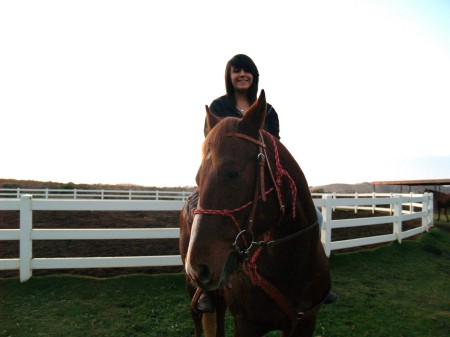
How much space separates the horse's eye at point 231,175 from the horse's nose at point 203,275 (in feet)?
1.54

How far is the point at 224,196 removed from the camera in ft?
5.73

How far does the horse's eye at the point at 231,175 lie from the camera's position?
1768mm

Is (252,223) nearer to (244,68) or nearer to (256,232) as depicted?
(256,232)

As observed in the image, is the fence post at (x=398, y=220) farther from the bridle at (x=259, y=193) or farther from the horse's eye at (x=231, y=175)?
the horse's eye at (x=231, y=175)

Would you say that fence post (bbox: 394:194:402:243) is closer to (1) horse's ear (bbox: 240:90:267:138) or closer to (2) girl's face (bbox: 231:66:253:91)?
(2) girl's face (bbox: 231:66:253:91)

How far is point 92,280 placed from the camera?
5.86 metres

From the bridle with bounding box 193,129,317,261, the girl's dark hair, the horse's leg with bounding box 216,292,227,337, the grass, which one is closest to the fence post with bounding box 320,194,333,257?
the grass

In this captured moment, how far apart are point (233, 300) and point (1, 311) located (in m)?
4.20

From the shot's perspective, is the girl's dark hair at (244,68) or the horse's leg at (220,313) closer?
the horse's leg at (220,313)

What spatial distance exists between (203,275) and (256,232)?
1.34 feet

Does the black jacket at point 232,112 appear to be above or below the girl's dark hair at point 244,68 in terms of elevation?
below

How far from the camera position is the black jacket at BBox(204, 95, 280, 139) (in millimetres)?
3072

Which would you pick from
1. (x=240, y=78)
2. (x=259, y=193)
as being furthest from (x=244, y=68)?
(x=259, y=193)

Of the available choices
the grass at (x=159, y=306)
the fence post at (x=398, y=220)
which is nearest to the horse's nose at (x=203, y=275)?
the grass at (x=159, y=306)
